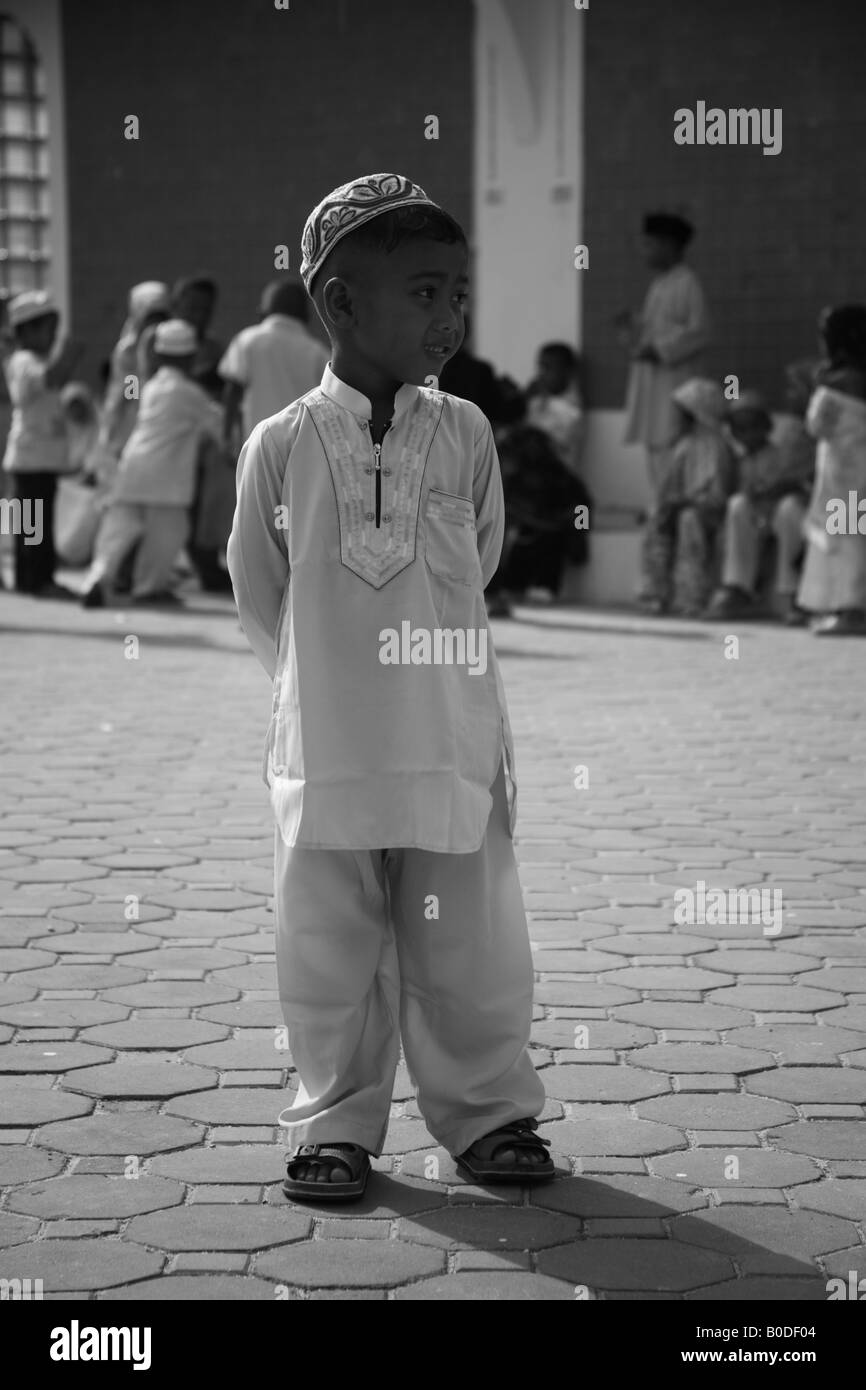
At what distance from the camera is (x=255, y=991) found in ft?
13.9

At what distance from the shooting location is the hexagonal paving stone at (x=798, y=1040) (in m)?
3.82

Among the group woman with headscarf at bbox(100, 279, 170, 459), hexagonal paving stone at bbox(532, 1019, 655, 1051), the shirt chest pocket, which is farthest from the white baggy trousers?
woman with headscarf at bbox(100, 279, 170, 459)

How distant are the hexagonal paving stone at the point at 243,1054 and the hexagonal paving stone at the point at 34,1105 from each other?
305mm

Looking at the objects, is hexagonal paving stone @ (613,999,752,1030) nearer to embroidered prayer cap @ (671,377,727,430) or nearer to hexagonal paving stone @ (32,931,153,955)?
hexagonal paving stone @ (32,931,153,955)

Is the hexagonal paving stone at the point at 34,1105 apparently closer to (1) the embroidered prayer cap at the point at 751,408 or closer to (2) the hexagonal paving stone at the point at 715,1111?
(2) the hexagonal paving stone at the point at 715,1111

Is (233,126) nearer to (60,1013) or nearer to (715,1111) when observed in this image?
(60,1013)

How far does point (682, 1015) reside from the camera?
409cm

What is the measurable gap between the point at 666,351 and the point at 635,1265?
11.0 m

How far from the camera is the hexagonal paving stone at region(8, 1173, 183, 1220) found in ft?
9.95

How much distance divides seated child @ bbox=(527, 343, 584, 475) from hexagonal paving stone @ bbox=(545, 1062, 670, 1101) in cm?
1070

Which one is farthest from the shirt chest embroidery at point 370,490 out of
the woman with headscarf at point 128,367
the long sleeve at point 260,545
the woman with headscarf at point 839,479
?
the woman with headscarf at point 128,367

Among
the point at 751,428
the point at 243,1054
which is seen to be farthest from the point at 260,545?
the point at 751,428

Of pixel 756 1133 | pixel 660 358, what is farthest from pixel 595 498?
pixel 756 1133

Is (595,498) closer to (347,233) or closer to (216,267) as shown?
(216,267)
